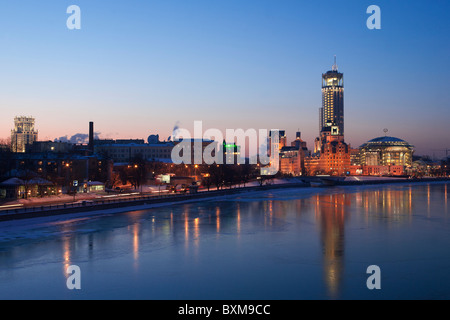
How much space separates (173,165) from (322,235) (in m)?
80.6

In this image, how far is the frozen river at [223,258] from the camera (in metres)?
14.2

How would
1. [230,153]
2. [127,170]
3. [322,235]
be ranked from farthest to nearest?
[230,153] < [127,170] < [322,235]

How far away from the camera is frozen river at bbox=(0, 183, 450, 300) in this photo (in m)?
14.2

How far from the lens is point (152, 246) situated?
21938 millimetres

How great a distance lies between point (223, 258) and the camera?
1927 centimetres

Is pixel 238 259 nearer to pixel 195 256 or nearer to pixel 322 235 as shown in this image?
pixel 195 256

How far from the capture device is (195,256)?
19641mm

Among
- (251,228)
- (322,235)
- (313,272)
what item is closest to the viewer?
(313,272)
